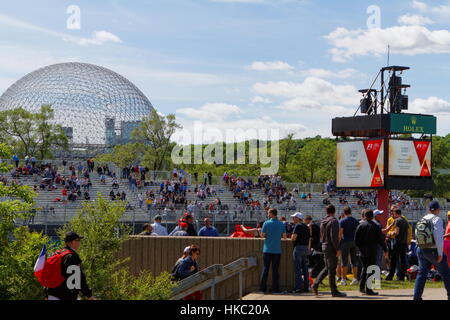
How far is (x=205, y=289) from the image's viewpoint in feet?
41.0

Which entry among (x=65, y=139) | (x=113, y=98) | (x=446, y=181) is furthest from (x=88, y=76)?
(x=446, y=181)

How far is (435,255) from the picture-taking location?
11250 millimetres

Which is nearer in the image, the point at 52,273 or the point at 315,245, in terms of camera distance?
the point at 52,273

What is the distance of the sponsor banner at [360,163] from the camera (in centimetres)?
3461

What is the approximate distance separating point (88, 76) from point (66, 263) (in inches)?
4642

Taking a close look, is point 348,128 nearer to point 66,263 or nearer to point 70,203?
point 70,203

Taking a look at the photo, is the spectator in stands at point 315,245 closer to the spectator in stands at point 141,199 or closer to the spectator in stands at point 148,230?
the spectator in stands at point 148,230

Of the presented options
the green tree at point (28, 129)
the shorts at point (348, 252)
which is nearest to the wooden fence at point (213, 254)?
the shorts at point (348, 252)

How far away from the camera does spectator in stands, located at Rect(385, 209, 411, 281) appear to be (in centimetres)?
1605

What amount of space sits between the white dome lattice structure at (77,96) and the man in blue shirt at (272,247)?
347ft

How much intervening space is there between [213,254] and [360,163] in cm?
2211

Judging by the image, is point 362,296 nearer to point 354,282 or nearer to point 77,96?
point 354,282

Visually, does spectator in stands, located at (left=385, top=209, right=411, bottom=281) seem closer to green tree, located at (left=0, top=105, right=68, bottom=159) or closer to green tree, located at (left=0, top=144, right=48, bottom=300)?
green tree, located at (left=0, top=144, right=48, bottom=300)

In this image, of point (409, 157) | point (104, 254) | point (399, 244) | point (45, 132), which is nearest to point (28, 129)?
A: point (45, 132)
